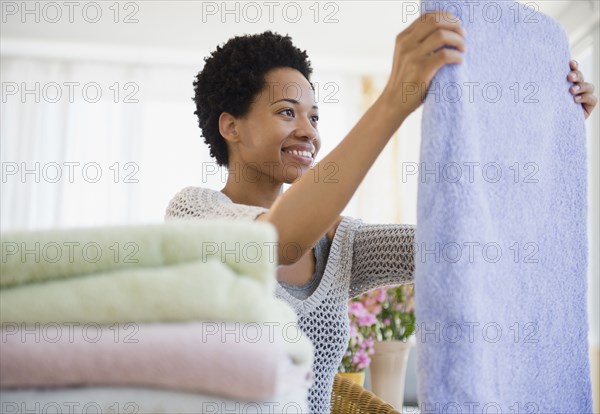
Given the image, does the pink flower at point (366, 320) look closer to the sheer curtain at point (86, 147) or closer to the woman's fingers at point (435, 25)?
the woman's fingers at point (435, 25)

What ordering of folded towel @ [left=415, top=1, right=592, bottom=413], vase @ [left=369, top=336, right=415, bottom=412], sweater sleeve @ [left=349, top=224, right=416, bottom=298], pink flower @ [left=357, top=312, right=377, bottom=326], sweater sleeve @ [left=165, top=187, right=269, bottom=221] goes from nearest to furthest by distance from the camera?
folded towel @ [left=415, top=1, right=592, bottom=413]
sweater sleeve @ [left=165, top=187, right=269, bottom=221]
sweater sleeve @ [left=349, top=224, right=416, bottom=298]
vase @ [left=369, top=336, right=415, bottom=412]
pink flower @ [left=357, top=312, right=377, bottom=326]

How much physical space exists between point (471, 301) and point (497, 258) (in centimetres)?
8

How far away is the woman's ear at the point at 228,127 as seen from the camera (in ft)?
3.33

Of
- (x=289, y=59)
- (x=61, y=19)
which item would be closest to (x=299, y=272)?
(x=289, y=59)

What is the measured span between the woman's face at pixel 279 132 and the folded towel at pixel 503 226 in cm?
38

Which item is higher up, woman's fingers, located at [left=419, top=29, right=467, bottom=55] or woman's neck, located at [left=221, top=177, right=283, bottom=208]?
woman's fingers, located at [left=419, top=29, right=467, bottom=55]

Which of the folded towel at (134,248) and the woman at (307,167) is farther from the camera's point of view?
the woman at (307,167)

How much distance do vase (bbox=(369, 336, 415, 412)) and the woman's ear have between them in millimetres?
698

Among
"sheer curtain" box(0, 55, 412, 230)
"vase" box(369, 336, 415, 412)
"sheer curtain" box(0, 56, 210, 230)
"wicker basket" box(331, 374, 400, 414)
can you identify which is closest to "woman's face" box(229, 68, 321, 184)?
"wicker basket" box(331, 374, 400, 414)

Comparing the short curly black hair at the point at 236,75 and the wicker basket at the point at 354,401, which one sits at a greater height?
the short curly black hair at the point at 236,75

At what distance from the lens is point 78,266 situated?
1.43 ft

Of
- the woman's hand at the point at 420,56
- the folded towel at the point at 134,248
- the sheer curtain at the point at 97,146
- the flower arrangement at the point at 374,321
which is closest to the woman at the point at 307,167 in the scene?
the woman's hand at the point at 420,56

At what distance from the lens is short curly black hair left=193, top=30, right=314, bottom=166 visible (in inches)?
39.6

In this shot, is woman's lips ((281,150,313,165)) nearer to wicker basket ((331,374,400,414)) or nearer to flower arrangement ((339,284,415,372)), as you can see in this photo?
wicker basket ((331,374,400,414))
